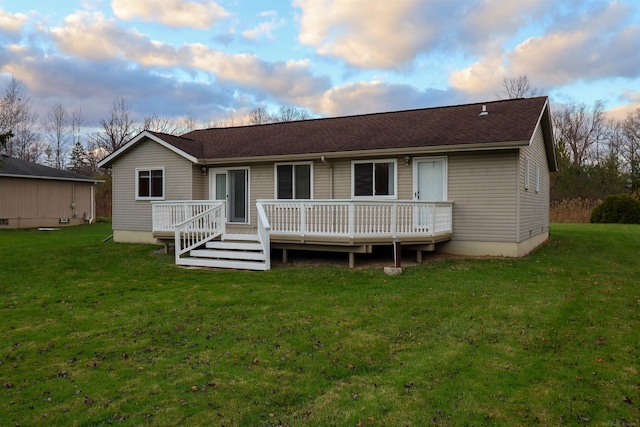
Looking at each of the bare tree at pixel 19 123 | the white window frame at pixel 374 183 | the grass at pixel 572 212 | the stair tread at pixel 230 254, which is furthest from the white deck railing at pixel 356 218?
the bare tree at pixel 19 123

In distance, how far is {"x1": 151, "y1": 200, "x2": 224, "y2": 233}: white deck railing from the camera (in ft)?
39.1

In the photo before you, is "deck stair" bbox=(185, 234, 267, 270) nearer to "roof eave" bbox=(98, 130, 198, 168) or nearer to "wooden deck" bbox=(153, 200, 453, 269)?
"wooden deck" bbox=(153, 200, 453, 269)

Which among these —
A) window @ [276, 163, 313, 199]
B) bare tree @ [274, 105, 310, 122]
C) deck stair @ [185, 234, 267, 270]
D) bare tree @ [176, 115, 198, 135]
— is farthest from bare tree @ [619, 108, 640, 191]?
bare tree @ [176, 115, 198, 135]

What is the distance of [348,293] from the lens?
731 cm

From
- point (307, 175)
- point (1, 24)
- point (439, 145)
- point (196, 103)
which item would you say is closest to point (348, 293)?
point (439, 145)

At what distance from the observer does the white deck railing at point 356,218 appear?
9.79m

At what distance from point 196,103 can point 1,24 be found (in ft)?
70.9

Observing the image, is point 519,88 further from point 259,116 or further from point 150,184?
point 150,184

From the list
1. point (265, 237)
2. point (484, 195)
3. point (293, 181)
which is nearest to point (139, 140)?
point (293, 181)

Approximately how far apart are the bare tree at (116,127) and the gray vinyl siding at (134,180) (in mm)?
28012

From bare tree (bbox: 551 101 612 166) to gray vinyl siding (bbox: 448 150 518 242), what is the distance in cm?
3269

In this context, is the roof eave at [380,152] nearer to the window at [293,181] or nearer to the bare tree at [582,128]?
the window at [293,181]

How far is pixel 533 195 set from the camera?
1299 cm

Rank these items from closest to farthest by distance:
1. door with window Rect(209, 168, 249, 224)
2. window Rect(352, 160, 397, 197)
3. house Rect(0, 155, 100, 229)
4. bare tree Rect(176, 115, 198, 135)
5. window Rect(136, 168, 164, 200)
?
window Rect(352, 160, 397, 197), door with window Rect(209, 168, 249, 224), window Rect(136, 168, 164, 200), house Rect(0, 155, 100, 229), bare tree Rect(176, 115, 198, 135)
